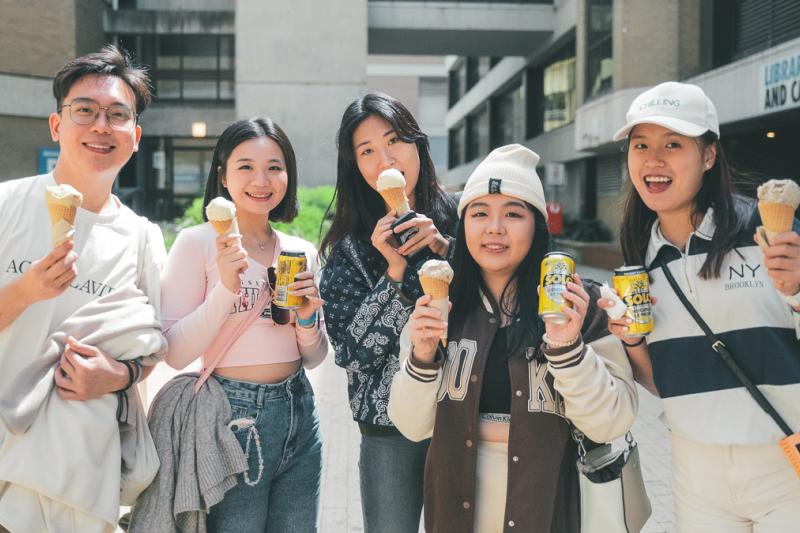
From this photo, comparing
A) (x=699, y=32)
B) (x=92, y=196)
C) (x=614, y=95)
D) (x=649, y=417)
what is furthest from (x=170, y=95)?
(x=92, y=196)

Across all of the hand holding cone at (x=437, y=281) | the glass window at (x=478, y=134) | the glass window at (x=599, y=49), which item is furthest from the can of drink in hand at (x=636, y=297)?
the glass window at (x=478, y=134)

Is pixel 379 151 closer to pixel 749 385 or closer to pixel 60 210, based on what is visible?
pixel 60 210

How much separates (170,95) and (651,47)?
19.3 meters

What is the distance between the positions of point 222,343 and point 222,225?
53 centimetres

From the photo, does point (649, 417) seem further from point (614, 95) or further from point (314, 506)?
point (614, 95)

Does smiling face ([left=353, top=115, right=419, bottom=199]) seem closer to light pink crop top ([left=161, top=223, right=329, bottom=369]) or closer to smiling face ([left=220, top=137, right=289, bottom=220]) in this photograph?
smiling face ([left=220, top=137, right=289, bottom=220])

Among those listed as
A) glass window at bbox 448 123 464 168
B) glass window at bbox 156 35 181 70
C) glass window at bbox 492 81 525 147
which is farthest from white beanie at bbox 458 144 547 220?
glass window at bbox 448 123 464 168

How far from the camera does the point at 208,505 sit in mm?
2748

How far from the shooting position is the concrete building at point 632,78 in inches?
596

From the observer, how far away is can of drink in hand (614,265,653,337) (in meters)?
2.48

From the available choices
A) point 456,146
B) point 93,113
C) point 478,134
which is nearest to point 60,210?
point 93,113

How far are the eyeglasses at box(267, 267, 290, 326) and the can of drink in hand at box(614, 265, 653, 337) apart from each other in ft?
4.43

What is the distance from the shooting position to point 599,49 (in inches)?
930

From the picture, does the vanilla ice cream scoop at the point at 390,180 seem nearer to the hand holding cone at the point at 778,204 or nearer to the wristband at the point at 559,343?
the wristband at the point at 559,343
